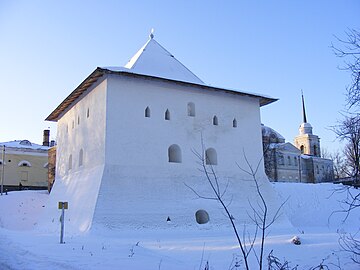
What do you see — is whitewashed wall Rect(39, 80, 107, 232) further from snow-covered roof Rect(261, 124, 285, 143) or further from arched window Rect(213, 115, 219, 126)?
snow-covered roof Rect(261, 124, 285, 143)

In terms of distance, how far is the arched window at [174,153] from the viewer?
16828mm

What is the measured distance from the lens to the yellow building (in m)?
34.5

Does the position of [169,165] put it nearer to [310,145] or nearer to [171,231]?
[171,231]

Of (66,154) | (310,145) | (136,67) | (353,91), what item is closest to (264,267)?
(353,91)

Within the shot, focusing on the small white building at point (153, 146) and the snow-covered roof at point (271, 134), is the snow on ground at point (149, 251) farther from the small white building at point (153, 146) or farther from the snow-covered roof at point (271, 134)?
the snow-covered roof at point (271, 134)

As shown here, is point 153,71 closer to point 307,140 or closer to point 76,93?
point 76,93

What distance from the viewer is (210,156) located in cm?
1784

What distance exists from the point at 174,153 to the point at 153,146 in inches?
53.9

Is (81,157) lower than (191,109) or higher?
lower

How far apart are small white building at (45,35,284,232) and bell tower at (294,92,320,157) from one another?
37260 mm

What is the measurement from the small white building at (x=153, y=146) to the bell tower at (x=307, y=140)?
1467 inches

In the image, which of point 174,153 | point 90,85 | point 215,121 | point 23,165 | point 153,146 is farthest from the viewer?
point 23,165

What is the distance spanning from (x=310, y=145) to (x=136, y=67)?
42.1 meters

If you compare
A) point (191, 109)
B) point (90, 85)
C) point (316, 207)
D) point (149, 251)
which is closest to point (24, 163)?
point (90, 85)
